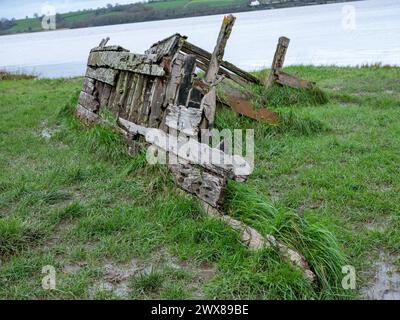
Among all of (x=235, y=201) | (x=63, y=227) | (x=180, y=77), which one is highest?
(x=180, y=77)

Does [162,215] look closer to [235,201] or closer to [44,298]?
[235,201]

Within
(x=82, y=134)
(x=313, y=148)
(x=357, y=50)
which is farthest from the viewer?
(x=357, y=50)

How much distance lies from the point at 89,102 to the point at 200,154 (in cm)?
443

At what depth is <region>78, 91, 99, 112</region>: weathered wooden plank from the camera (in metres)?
8.78

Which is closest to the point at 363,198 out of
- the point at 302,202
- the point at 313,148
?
the point at 302,202

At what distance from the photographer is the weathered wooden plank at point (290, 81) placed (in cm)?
1038

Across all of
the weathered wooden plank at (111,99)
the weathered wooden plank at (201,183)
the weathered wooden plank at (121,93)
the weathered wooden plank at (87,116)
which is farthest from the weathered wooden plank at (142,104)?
the weathered wooden plank at (201,183)

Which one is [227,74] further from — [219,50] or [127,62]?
[127,62]

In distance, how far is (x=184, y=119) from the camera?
5.98 meters

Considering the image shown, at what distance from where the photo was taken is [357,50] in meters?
23.6

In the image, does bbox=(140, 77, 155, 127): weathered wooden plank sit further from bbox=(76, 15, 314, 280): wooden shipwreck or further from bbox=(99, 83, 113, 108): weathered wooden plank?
bbox=(99, 83, 113, 108): weathered wooden plank

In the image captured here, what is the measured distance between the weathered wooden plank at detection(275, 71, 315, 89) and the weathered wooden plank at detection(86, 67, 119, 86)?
370 centimetres

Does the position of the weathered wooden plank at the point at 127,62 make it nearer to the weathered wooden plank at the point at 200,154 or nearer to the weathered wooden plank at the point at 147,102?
the weathered wooden plank at the point at 147,102

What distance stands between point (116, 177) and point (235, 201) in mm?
2054
